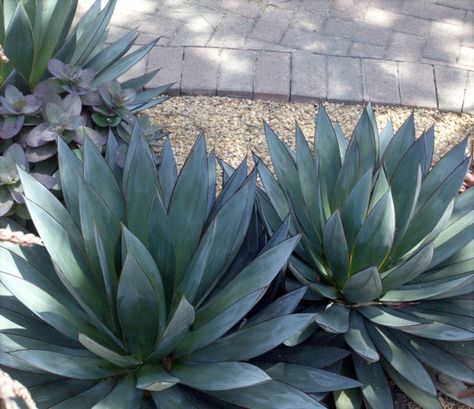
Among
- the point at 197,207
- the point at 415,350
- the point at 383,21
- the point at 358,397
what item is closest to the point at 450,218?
the point at 415,350

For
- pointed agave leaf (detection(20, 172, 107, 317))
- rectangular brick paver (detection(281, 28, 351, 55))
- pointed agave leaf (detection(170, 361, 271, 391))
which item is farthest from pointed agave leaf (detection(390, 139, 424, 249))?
rectangular brick paver (detection(281, 28, 351, 55))

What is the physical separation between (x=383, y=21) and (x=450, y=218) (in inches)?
85.1

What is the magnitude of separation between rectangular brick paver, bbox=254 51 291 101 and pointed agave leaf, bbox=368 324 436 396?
1.68 m

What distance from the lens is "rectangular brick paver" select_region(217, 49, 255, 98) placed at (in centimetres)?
346

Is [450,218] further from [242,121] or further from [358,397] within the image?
[242,121]

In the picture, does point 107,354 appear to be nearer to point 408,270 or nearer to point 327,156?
point 408,270

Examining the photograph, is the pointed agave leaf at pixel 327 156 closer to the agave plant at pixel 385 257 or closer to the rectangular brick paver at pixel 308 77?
the agave plant at pixel 385 257

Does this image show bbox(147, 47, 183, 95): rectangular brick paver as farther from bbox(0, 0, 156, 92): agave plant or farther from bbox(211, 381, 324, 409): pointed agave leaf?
bbox(211, 381, 324, 409): pointed agave leaf

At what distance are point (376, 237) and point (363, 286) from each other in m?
0.15

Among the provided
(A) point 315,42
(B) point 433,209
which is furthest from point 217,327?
(A) point 315,42

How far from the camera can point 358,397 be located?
2051 millimetres

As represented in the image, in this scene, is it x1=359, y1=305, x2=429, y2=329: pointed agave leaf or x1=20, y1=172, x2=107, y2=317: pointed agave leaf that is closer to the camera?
x1=20, y1=172, x2=107, y2=317: pointed agave leaf

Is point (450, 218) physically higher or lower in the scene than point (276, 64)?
higher

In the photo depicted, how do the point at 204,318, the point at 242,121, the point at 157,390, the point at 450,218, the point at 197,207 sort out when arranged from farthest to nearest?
the point at 242,121 < the point at 450,218 < the point at 197,207 < the point at 204,318 < the point at 157,390
